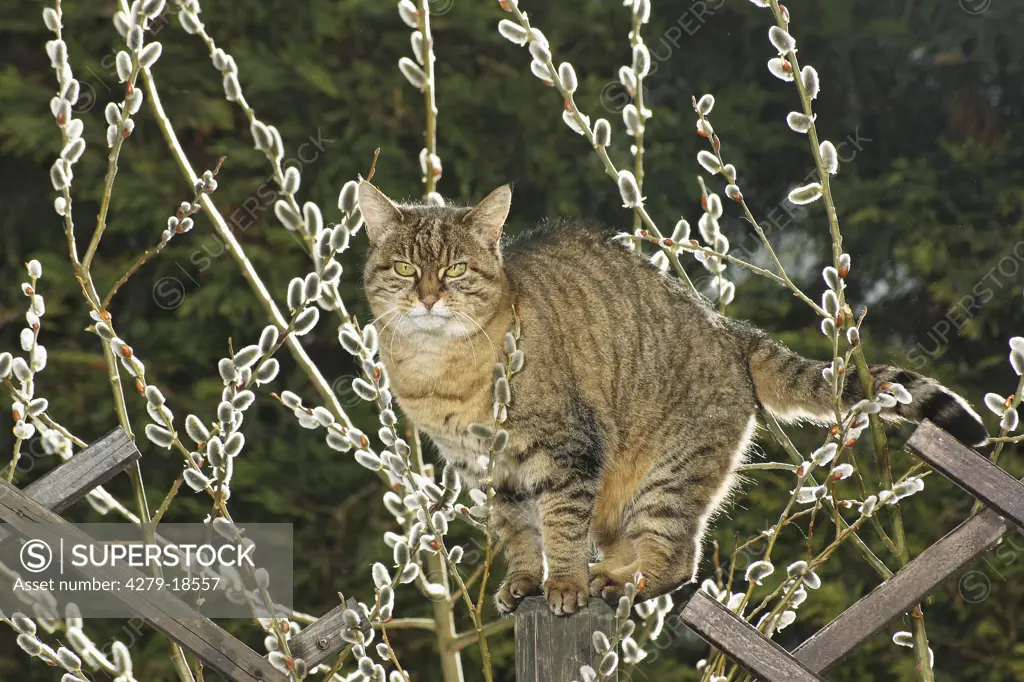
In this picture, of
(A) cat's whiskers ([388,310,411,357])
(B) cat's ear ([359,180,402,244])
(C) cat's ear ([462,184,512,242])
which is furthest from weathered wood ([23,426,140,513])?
(C) cat's ear ([462,184,512,242])

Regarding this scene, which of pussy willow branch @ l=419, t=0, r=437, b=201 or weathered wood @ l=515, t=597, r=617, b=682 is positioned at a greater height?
pussy willow branch @ l=419, t=0, r=437, b=201

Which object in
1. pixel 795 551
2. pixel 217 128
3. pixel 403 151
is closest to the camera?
pixel 795 551

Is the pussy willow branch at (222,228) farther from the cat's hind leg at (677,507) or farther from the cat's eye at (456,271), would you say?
the cat's hind leg at (677,507)

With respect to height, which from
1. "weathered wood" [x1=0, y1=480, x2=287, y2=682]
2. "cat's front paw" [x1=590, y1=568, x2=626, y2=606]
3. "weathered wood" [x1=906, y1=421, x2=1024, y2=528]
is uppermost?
"weathered wood" [x1=0, y1=480, x2=287, y2=682]

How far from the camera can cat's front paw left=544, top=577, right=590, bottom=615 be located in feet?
8.00

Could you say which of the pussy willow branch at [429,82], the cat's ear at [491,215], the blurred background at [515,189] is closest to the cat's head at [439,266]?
the cat's ear at [491,215]

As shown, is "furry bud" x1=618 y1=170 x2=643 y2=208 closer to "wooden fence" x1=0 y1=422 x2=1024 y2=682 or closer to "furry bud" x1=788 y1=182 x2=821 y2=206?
"furry bud" x1=788 y1=182 x2=821 y2=206

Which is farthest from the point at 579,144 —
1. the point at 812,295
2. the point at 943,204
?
the point at 943,204

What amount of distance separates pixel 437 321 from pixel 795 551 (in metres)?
2.35

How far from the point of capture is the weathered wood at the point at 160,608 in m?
2.09

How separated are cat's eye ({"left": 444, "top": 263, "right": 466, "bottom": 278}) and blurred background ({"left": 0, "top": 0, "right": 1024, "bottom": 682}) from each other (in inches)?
71.1

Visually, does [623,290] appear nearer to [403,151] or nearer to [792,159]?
[403,151]

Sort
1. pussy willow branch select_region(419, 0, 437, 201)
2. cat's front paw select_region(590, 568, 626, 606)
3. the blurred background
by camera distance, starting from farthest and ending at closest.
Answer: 1. the blurred background
2. pussy willow branch select_region(419, 0, 437, 201)
3. cat's front paw select_region(590, 568, 626, 606)

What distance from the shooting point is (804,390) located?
2688 millimetres
